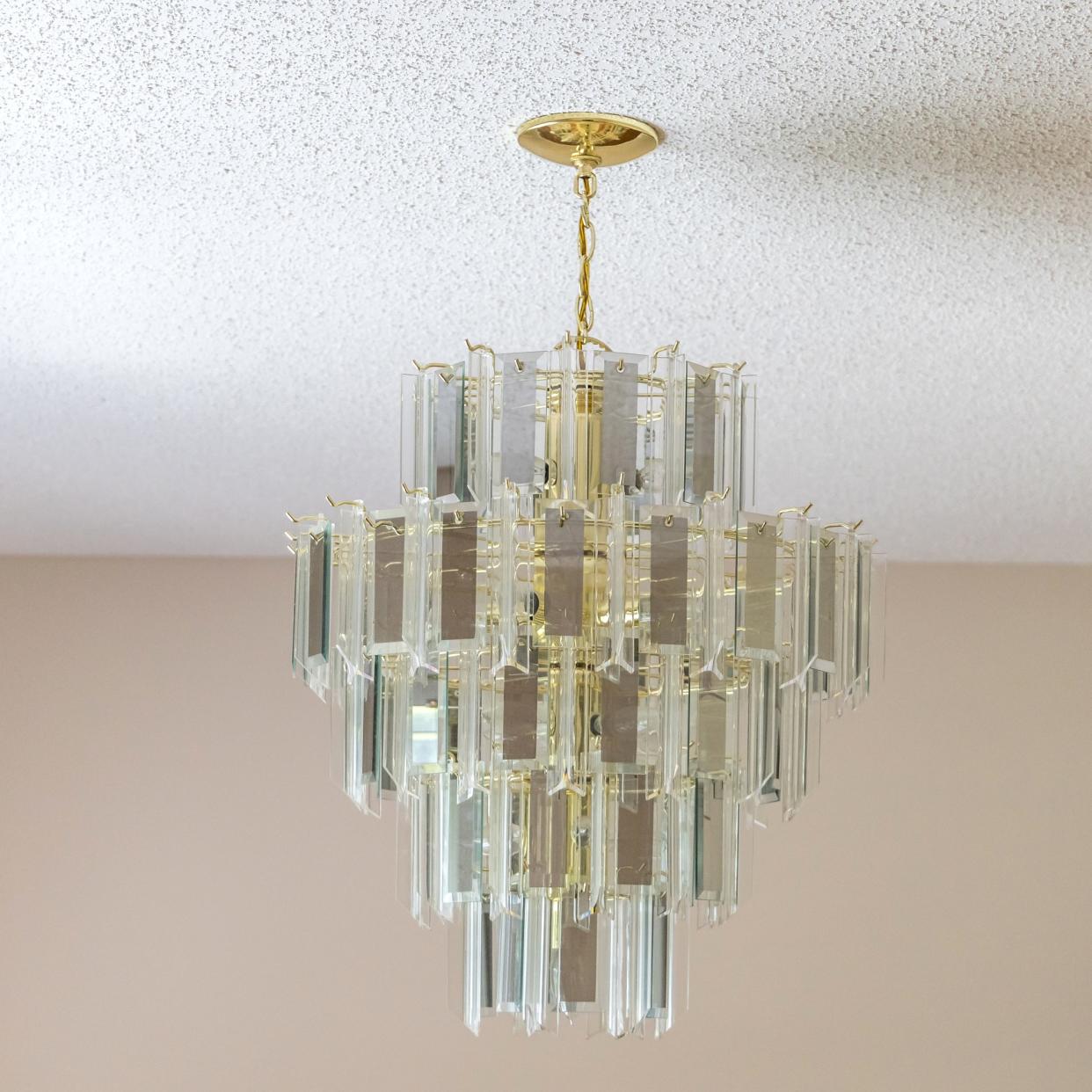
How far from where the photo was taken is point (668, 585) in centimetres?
151

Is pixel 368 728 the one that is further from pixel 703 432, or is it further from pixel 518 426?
pixel 703 432

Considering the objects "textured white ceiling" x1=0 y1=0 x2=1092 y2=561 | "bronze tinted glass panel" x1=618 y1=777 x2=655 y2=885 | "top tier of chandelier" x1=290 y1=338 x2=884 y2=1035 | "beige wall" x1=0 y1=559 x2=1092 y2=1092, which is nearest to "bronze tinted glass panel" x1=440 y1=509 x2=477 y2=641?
"top tier of chandelier" x1=290 y1=338 x2=884 y2=1035

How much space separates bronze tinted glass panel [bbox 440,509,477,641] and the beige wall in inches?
119

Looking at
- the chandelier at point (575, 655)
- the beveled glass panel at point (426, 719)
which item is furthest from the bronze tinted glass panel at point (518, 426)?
the beveled glass panel at point (426, 719)

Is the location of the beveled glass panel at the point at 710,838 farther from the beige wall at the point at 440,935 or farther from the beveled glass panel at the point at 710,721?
the beige wall at the point at 440,935

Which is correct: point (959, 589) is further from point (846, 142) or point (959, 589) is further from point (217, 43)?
point (217, 43)

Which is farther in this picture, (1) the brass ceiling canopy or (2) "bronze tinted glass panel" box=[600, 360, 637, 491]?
(1) the brass ceiling canopy

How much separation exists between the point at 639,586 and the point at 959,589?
318 centimetres

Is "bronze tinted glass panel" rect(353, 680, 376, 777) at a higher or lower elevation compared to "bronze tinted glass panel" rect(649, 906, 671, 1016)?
higher

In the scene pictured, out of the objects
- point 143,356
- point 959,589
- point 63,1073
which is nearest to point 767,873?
point 959,589

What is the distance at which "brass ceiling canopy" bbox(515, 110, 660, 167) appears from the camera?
174cm

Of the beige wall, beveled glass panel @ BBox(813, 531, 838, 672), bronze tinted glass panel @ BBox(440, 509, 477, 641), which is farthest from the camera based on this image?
the beige wall

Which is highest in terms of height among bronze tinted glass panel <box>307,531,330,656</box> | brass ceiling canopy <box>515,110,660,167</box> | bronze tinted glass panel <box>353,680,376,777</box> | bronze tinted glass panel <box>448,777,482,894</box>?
brass ceiling canopy <box>515,110,660,167</box>

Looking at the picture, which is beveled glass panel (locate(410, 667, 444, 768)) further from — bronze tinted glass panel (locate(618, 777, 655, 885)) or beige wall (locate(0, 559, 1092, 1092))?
beige wall (locate(0, 559, 1092, 1092))
